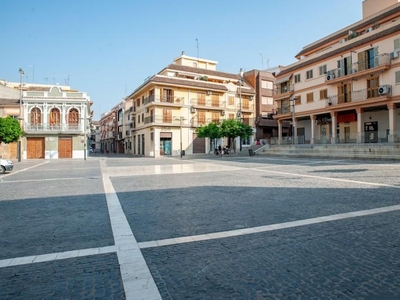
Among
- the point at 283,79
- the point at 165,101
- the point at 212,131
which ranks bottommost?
the point at 212,131

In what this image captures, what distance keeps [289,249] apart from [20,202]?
7.62 metres

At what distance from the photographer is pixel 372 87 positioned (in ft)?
90.5

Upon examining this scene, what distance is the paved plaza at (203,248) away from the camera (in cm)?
312

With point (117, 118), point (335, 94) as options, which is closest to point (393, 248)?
point (335, 94)

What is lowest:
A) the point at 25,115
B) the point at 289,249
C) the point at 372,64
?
the point at 289,249

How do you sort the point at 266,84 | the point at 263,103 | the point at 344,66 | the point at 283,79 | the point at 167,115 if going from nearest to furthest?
the point at 344,66, the point at 283,79, the point at 167,115, the point at 263,103, the point at 266,84

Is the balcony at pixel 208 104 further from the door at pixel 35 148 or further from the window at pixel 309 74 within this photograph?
the door at pixel 35 148

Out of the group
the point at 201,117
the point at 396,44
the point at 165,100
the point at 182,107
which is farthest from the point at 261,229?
the point at 201,117

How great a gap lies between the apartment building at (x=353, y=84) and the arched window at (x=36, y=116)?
33.8 metres

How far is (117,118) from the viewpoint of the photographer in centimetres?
7238

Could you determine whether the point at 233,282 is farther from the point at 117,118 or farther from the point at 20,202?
the point at 117,118

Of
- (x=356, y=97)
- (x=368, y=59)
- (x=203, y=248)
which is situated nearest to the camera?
(x=203, y=248)

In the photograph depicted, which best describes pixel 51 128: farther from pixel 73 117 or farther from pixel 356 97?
pixel 356 97

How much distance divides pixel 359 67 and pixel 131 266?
1236 inches
